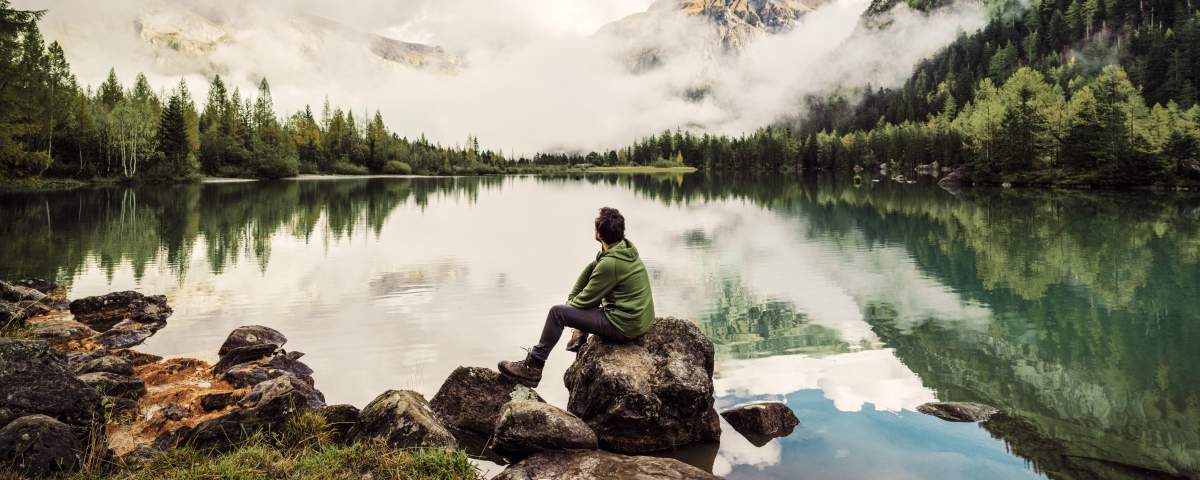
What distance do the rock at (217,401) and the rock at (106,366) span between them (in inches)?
88.4

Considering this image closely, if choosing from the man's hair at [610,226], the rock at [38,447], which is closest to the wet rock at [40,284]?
the rock at [38,447]

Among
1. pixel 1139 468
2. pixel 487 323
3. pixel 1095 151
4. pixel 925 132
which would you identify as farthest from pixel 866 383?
pixel 925 132

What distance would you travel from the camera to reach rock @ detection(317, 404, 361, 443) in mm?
7980

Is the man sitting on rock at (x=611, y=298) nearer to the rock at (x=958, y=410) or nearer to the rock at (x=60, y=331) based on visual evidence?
the rock at (x=958, y=410)

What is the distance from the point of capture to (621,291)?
9398mm

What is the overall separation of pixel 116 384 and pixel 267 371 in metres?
2.13

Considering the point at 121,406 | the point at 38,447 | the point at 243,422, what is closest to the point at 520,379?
the point at 243,422

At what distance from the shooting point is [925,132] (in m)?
161

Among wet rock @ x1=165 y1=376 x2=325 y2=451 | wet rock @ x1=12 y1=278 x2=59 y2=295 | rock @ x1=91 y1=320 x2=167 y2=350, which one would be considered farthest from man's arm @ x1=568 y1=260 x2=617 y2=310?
wet rock @ x1=12 y1=278 x2=59 y2=295

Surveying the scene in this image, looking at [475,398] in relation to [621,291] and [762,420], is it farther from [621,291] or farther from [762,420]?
[762,420]

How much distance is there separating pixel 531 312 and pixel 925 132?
167243 millimetres

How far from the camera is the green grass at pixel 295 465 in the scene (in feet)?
20.8

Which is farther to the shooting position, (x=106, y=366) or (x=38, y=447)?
(x=106, y=366)

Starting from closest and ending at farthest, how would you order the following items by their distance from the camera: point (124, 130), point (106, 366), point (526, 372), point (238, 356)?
point (526, 372) < point (106, 366) < point (238, 356) < point (124, 130)
